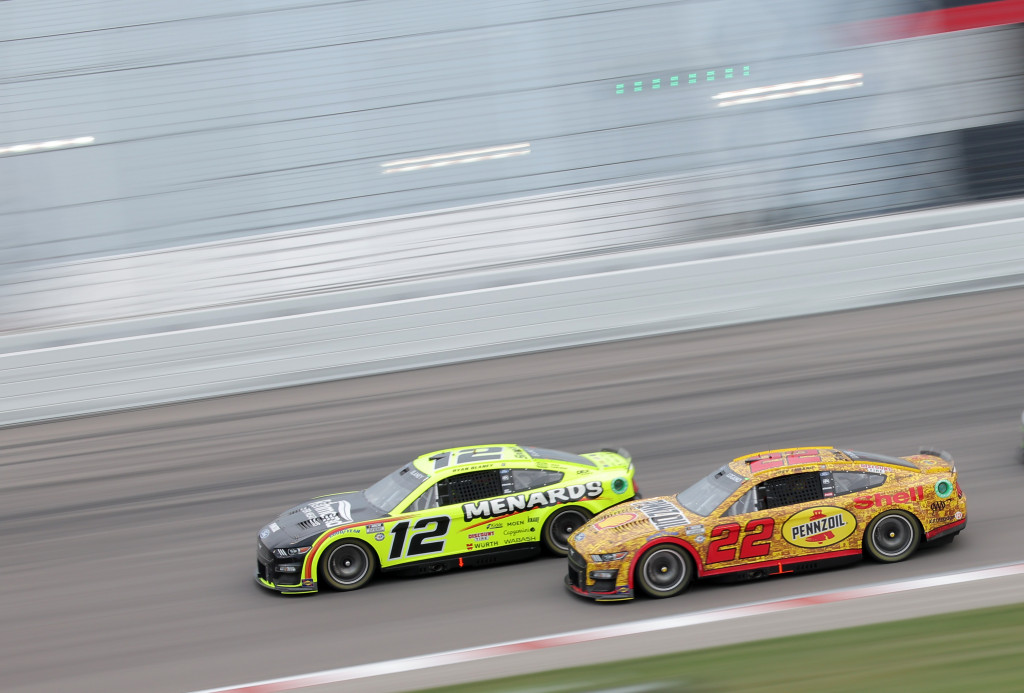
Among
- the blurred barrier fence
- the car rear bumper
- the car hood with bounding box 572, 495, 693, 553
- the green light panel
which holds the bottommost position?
the car rear bumper

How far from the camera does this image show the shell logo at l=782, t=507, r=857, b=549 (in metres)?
7.99

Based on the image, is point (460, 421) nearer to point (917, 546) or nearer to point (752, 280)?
point (752, 280)

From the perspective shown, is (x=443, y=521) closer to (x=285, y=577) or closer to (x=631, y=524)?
(x=285, y=577)

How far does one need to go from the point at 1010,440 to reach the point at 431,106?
39.2 ft

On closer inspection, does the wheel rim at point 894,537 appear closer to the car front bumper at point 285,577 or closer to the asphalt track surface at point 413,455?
the asphalt track surface at point 413,455

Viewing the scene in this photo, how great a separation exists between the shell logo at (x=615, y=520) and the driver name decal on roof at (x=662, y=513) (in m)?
0.12

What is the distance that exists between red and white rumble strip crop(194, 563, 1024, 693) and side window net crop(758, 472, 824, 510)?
82 cm

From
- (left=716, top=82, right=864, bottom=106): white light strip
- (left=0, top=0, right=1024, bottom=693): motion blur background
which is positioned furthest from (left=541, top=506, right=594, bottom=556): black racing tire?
(left=716, top=82, right=864, bottom=106): white light strip

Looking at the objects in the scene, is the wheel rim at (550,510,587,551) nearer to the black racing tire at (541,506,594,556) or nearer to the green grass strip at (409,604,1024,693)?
the black racing tire at (541,506,594,556)

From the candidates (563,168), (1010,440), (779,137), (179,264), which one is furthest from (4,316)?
(1010,440)

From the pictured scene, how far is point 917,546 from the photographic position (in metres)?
8.13

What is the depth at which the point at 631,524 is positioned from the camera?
26.6 ft

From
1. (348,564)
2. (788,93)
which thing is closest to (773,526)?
(348,564)

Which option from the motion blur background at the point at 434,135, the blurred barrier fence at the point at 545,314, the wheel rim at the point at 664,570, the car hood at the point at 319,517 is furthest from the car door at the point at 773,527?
the motion blur background at the point at 434,135
